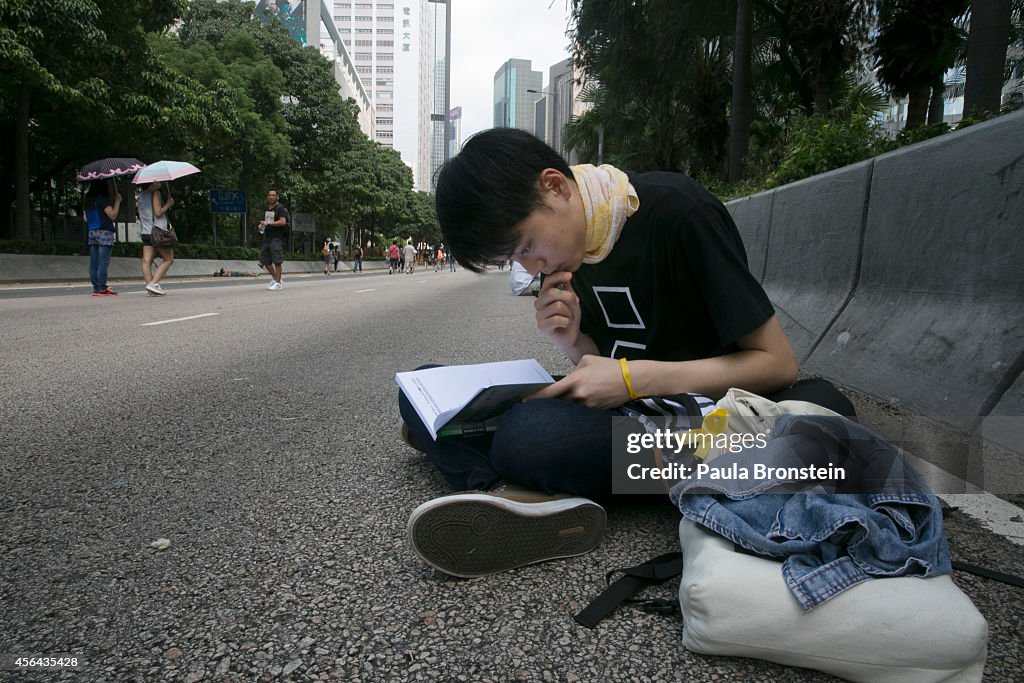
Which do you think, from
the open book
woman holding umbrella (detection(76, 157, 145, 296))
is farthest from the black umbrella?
the open book

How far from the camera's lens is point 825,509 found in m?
1.19

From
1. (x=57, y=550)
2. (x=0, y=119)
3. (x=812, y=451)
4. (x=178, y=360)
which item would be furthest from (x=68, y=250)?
(x=812, y=451)

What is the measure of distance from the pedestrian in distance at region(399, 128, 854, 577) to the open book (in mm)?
Result: 50

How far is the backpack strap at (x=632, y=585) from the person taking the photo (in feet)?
4.20

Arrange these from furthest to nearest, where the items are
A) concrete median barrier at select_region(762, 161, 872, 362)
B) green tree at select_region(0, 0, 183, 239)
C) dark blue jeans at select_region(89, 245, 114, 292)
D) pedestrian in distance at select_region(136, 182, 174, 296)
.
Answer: green tree at select_region(0, 0, 183, 239)
pedestrian in distance at select_region(136, 182, 174, 296)
dark blue jeans at select_region(89, 245, 114, 292)
concrete median barrier at select_region(762, 161, 872, 362)

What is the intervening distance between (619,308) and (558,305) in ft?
0.60

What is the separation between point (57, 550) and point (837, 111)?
1065 cm

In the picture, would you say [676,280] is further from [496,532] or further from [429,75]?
[429,75]

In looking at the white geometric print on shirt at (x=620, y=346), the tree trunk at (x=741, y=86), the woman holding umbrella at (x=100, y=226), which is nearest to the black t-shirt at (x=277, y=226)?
the woman holding umbrella at (x=100, y=226)

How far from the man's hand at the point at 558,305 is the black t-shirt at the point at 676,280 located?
0.10 metres

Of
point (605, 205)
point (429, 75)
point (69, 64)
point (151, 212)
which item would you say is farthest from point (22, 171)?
point (429, 75)

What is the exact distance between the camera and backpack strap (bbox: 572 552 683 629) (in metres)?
1.28

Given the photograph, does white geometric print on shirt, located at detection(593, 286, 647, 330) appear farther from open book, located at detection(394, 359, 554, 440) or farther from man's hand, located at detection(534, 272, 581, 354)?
open book, located at detection(394, 359, 554, 440)

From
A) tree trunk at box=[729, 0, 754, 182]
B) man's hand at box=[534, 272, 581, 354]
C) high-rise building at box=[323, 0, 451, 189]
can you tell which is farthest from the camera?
high-rise building at box=[323, 0, 451, 189]
